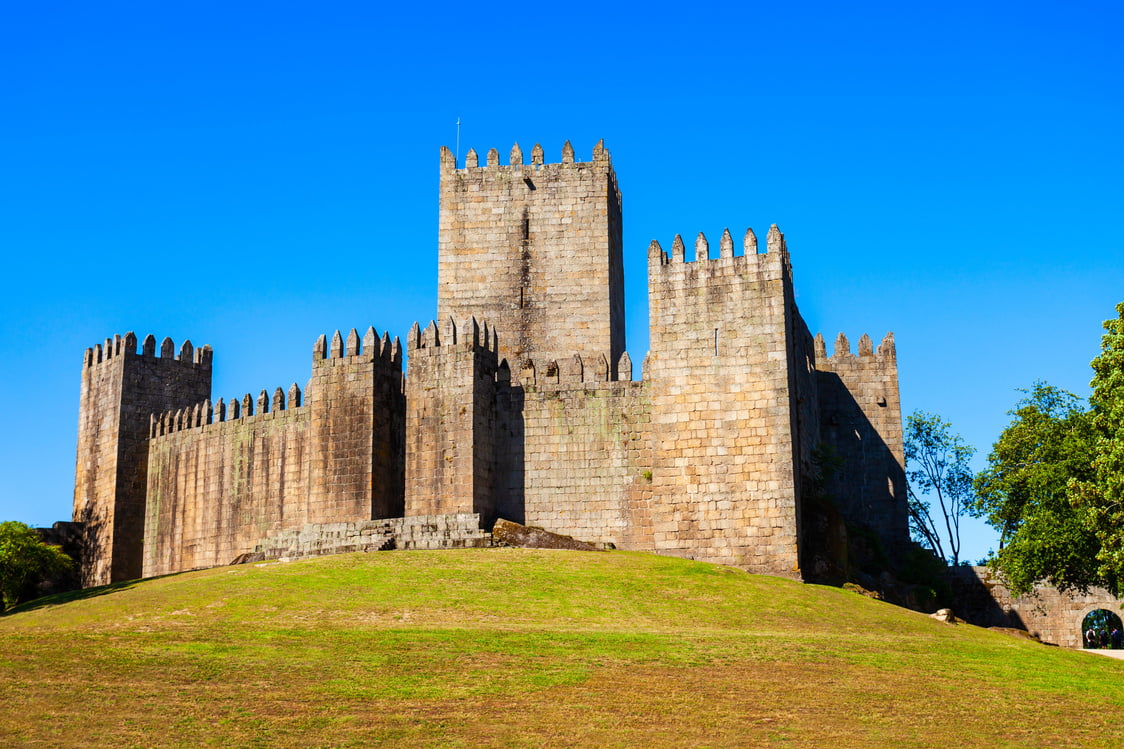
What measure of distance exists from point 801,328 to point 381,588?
63.2 feet

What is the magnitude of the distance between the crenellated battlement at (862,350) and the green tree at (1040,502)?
24.6 feet

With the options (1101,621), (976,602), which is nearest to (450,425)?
(976,602)

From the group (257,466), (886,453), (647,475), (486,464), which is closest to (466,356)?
(486,464)

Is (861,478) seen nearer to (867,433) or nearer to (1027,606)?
(867,433)

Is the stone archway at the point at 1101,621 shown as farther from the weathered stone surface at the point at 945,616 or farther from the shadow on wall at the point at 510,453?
the shadow on wall at the point at 510,453

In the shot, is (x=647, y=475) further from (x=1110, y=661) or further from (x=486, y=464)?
(x=1110, y=661)

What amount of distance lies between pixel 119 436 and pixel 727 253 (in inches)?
1019

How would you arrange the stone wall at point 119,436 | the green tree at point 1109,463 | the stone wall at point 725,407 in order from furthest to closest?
1. the stone wall at point 119,436
2. the stone wall at point 725,407
3. the green tree at point 1109,463

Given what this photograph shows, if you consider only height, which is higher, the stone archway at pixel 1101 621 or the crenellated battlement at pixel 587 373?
the crenellated battlement at pixel 587 373

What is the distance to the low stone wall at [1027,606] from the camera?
40.2m

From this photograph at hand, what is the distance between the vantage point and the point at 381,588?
1139 inches

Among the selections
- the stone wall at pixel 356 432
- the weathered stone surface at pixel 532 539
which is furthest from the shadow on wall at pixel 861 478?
the stone wall at pixel 356 432

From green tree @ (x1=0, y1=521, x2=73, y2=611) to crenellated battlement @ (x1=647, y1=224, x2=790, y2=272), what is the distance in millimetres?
23786

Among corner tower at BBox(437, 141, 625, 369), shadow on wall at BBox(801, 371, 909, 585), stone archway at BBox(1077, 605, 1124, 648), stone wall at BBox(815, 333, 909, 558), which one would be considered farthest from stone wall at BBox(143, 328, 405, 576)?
stone archway at BBox(1077, 605, 1124, 648)
